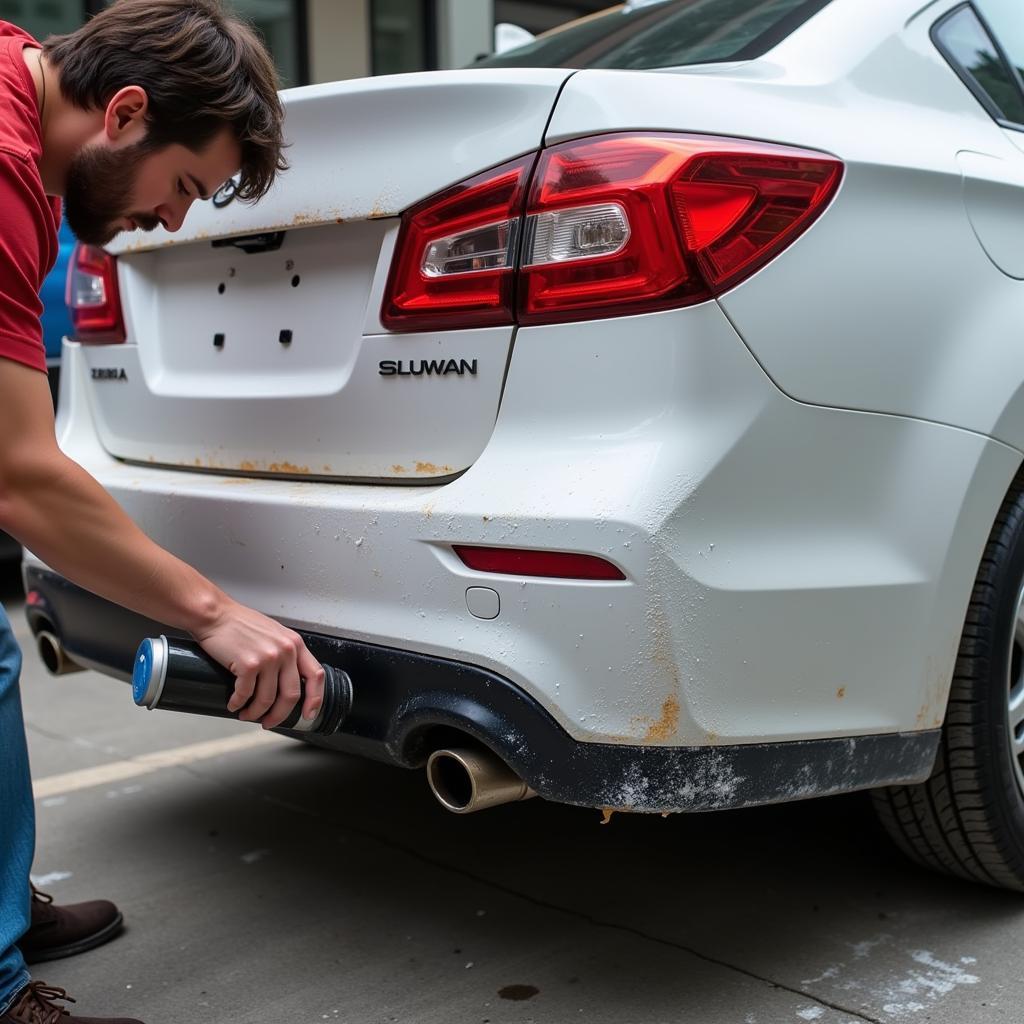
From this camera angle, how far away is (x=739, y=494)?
1841 mm

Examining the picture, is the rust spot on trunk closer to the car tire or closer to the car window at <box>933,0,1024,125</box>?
the car tire

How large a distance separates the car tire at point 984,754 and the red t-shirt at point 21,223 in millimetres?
1430

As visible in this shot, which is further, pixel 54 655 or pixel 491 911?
pixel 54 655

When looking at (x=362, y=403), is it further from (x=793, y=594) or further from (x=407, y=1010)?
(x=407, y=1010)

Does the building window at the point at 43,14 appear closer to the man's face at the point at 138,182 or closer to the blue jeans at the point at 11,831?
the man's face at the point at 138,182

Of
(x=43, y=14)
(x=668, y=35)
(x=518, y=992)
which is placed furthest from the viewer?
(x=43, y=14)

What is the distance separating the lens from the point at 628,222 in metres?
1.86

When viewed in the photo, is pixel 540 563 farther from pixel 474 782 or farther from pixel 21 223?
pixel 21 223

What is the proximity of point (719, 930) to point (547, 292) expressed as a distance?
3.76 ft

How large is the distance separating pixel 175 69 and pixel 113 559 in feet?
2.21

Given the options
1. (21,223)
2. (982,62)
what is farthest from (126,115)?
(982,62)

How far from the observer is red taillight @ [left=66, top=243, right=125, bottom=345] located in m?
2.66

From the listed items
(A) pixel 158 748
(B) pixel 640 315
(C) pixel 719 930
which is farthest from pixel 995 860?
(A) pixel 158 748

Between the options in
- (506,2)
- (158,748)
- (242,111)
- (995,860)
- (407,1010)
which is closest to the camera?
(242,111)
